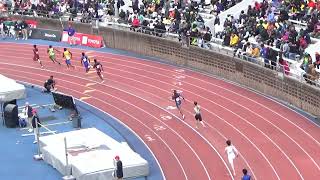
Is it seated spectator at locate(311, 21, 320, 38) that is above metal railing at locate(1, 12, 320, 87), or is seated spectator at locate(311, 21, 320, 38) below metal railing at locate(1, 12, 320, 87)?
above

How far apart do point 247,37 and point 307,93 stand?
6.21 metres

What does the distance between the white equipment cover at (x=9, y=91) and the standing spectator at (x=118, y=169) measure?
942 cm

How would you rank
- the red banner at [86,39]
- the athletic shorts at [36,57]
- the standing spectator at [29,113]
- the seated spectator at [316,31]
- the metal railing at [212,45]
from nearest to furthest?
the standing spectator at [29,113] < the metal railing at [212,45] < the seated spectator at [316,31] < the athletic shorts at [36,57] < the red banner at [86,39]

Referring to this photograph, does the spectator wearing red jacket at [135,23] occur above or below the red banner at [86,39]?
above

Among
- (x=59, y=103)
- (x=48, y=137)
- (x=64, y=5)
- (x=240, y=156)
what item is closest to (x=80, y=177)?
(x=48, y=137)

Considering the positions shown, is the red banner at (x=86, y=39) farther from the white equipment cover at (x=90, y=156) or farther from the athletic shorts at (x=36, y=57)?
the white equipment cover at (x=90, y=156)

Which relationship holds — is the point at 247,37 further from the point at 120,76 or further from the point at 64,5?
the point at 64,5

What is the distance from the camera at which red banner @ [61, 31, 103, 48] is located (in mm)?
41875

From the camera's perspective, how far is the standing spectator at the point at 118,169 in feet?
68.7

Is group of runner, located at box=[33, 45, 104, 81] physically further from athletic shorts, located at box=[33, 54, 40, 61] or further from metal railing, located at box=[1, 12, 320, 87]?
metal railing, located at box=[1, 12, 320, 87]

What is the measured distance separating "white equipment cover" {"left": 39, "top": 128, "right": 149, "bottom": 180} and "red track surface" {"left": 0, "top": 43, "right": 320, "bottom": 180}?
1235 millimetres

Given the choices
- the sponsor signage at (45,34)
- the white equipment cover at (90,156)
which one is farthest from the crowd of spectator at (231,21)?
the white equipment cover at (90,156)

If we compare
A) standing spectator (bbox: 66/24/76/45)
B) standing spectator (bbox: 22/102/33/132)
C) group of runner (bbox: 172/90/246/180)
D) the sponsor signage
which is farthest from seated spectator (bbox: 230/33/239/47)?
the sponsor signage

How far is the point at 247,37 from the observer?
1296 inches
